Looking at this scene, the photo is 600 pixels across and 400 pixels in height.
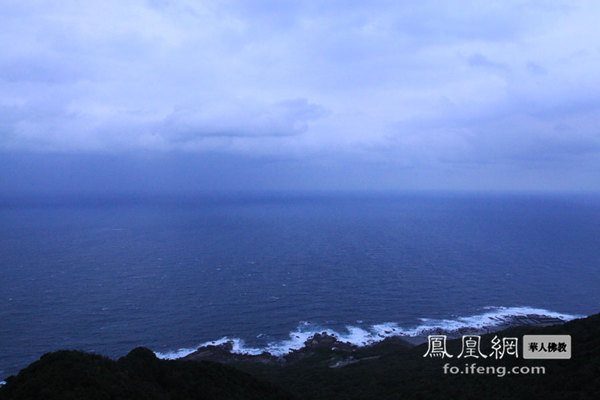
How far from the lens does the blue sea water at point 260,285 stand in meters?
50.4

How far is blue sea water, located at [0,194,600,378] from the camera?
50.4m

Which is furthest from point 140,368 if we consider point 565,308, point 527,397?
point 565,308

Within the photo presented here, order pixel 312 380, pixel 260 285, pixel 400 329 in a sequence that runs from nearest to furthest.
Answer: pixel 312 380 < pixel 400 329 < pixel 260 285

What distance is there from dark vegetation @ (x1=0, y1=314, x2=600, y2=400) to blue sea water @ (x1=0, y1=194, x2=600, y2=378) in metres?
16.7

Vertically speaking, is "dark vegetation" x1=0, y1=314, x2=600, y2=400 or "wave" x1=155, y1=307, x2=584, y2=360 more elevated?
"dark vegetation" x1=0, y1=314, x2=600, y2=400

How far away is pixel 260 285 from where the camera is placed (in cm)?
7006

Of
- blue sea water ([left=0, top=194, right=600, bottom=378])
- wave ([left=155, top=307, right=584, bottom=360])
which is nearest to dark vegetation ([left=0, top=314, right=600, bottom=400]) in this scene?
wave ([left=155, top=307, right=584, bottom=360])

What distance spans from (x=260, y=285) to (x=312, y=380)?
36.8 meters

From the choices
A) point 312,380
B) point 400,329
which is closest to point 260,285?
point 400,329

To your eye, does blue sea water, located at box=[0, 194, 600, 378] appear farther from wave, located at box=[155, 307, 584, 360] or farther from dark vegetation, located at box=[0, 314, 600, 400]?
dark vegetation, located at box=[0, 314, 600, 400]

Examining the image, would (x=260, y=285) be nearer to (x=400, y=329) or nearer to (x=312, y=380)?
(x=400, y=329)

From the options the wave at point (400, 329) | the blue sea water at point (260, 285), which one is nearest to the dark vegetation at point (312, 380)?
the wave at point (400, 329)

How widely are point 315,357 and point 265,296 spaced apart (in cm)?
2198

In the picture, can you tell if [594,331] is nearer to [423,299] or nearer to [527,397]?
[527,397]
